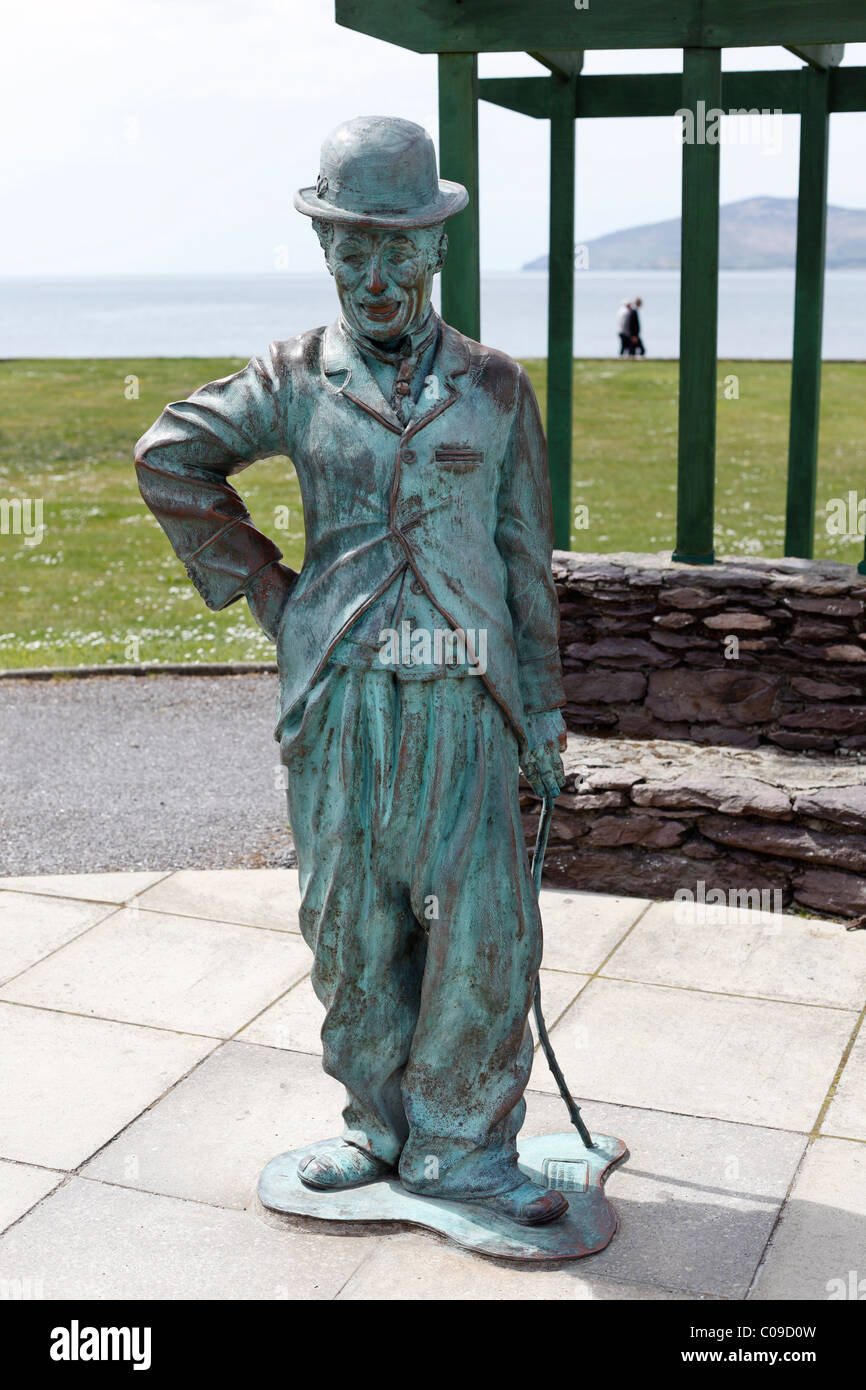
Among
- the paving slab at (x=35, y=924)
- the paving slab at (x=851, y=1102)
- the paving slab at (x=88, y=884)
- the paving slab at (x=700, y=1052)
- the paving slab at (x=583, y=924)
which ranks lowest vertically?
the paving slab at (x=851, y=1102)

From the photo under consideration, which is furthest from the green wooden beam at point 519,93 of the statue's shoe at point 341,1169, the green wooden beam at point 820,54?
the statue's shoe at point 341,1169

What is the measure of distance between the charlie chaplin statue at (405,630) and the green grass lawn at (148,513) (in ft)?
17.2

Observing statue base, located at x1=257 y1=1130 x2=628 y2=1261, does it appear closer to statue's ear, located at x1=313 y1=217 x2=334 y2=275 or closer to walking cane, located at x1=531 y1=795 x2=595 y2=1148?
walking cane, located at x1=531 y1=795 x2=595 y2=1148

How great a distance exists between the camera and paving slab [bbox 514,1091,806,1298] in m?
4.25

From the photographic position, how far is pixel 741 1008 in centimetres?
592

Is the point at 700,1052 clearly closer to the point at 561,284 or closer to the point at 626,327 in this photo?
the point at 561,284

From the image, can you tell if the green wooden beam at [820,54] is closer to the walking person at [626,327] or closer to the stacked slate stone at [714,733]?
the stacked slate stone at [714,733]

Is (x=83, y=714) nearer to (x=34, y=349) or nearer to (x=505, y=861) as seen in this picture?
(x=505, y=861)

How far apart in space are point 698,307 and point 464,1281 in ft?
15.9

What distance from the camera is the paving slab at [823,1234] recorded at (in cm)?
418

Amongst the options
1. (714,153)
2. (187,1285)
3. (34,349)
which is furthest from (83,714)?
(34,349)

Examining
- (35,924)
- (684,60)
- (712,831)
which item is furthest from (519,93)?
(35,924)

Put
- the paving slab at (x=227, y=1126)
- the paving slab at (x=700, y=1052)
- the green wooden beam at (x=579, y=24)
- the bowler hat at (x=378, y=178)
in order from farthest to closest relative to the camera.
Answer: the green wooden beam at (x=579, y=24)
the paving slab at (x=700, y=1052)
the paving slab at (x=227, y=1126)
the bowler hat at (x=378, y=178)

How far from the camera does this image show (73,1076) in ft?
17.6
